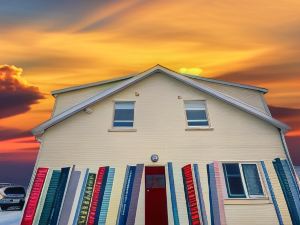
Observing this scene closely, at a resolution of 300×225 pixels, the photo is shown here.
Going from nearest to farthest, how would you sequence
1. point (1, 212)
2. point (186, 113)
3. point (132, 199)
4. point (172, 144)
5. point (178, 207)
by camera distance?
1. point (132, 199)
2. point (178, 207)
3. point (172, 144)
4. point (186, 113)
5. point (1, 212)

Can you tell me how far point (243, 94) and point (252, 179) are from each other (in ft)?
21.9

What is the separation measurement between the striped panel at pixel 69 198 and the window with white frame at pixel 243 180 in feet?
22.8

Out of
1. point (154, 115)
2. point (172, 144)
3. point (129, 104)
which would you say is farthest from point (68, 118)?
point (172, 144)

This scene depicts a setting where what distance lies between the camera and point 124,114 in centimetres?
1579

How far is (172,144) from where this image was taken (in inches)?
581

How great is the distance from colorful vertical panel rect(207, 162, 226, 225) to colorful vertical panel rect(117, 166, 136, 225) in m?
3.26

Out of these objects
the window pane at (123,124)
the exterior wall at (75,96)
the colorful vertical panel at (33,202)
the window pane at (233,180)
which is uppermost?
the exterior wall at (75,96)

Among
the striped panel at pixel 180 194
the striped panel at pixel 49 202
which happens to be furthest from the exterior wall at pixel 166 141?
the striped panel at pixel 49 202

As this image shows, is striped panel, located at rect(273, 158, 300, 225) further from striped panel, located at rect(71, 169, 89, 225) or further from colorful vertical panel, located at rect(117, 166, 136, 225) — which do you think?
striped panel, located at rect(71, 169, 89, 225)

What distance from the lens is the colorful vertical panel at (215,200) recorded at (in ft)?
37.4

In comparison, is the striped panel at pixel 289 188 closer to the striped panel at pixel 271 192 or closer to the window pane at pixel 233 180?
the striped panel at pixel 271 192

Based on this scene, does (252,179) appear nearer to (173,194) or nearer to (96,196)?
(173,194)

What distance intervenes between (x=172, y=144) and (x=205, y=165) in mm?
1827

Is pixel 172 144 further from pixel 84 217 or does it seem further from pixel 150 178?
pixel 84 217
